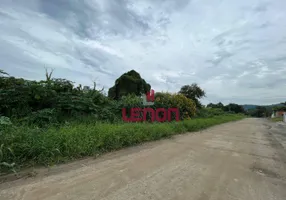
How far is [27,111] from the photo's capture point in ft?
17.7

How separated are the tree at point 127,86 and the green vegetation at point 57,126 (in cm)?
564

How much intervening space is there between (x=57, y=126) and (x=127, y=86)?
425 inches

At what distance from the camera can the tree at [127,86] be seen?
50.5 ft

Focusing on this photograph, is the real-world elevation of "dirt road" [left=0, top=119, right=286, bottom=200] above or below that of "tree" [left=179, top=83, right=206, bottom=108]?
below

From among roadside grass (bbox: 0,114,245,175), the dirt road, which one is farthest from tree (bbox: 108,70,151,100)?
the dirt road

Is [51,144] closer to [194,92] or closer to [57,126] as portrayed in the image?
[57,126]

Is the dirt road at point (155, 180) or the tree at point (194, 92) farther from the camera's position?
the tree at point (194, 92)

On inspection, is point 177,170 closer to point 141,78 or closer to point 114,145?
point 114,145

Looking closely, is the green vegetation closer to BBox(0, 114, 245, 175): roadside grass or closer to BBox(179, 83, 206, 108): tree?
BBox(0, 114, 245, 175): roadside grass

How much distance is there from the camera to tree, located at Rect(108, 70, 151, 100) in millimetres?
15391

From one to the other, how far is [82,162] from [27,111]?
324 centimetres

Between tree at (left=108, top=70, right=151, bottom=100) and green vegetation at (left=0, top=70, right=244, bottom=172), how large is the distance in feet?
18.5

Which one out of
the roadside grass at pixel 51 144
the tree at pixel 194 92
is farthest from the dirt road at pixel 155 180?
the tree at pixel 194 92

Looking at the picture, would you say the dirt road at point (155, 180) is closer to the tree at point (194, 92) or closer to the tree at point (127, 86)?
the tree at point (127, 86)
